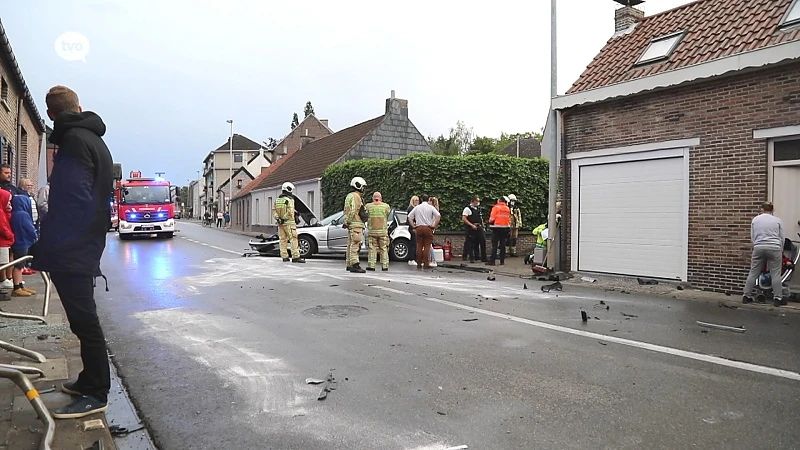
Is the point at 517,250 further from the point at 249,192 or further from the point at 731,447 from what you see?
the point at 249,192

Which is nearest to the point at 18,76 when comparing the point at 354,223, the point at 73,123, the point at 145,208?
the point at 145,208

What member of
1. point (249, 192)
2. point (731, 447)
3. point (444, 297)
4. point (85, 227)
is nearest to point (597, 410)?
point (731, 447)

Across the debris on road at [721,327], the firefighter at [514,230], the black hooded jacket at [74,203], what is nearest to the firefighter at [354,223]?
the firefighter at [514,230]

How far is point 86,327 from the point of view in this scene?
13.1ft

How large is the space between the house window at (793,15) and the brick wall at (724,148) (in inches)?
49.4

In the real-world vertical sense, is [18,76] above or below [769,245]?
above

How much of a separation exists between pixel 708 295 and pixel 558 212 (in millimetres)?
4450

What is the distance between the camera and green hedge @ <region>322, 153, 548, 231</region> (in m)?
20.2

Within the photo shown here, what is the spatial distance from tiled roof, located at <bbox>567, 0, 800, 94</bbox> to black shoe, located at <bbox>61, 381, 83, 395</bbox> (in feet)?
35.9

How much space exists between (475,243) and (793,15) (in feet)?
30.1

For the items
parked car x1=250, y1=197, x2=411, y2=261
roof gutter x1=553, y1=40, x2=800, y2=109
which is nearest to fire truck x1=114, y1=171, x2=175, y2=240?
parked car x1=250, y1=197, x2=411, y2=261

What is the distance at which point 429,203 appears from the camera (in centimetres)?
1521

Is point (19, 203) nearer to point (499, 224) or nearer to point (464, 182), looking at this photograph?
point (499, 224)

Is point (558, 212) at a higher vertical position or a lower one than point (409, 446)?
higher
